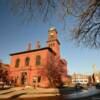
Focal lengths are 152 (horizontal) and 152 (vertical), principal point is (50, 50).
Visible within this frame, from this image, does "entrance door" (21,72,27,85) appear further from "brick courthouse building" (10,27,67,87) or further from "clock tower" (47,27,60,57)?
"clock tower" (47,27,60,57)

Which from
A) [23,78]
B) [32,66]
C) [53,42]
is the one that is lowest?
[23,78]

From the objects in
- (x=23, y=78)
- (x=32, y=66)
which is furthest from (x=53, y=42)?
(x=23, y=78)

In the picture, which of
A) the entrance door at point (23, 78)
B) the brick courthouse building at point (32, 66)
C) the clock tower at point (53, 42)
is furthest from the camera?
the clock tower at point (53, 42)

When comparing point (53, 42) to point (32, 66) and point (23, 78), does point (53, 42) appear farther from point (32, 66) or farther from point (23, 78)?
point (23, 78)

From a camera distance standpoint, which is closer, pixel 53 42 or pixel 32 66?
pixel 32 66

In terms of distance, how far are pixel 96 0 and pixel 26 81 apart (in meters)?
37.6

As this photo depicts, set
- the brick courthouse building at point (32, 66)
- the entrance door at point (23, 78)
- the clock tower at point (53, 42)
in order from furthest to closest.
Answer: the clock tower at point (53, 42)
the entrance door at point (23, 78)
the brick courthouse building at point (32, 66)

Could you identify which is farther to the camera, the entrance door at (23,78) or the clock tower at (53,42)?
the clock tower at (53,42)

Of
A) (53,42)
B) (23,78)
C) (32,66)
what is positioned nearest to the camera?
(32,66)

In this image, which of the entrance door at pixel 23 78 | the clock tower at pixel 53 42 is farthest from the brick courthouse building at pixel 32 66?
the clock tower at pixel 53 42

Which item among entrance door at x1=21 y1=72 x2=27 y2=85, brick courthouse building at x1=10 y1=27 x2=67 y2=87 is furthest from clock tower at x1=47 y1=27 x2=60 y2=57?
entrance door at x1=21 y1=72 x2=27 y2=85

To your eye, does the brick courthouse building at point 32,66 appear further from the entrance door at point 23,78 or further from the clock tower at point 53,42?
the clock tower at point 53,42

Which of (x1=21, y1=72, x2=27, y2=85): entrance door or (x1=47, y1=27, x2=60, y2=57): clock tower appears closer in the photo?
(x1=21, y1=72, x2=27, y2=85): entrance door

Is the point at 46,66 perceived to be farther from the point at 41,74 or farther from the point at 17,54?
the point at 17,54
